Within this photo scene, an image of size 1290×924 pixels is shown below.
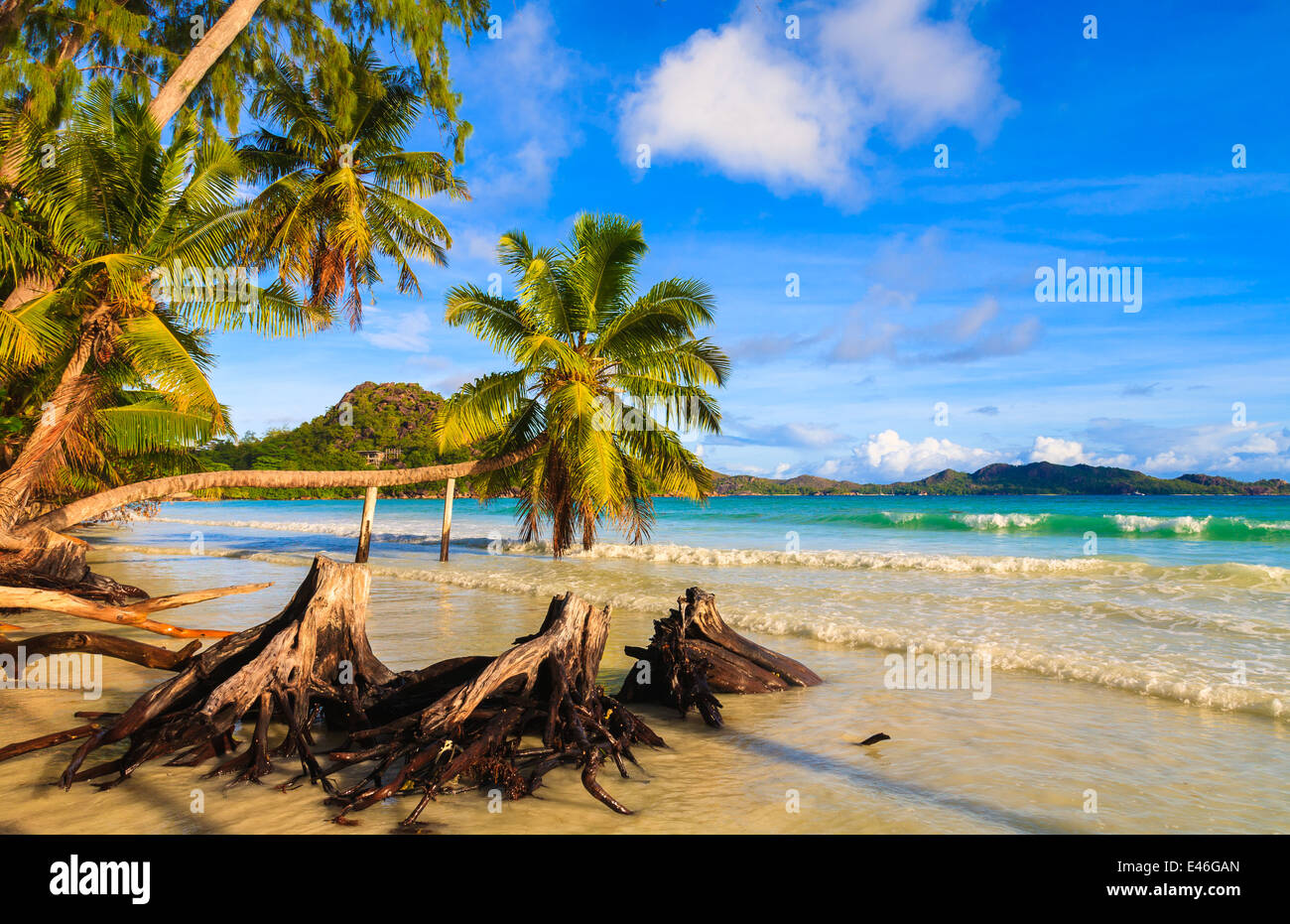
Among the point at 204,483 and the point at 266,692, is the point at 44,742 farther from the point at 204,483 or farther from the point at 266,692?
the point at 204,483

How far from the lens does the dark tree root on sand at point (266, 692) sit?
14.3 feet

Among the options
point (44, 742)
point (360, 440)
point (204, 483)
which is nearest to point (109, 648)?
point (44, 742)

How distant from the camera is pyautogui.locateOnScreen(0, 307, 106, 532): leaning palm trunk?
998 centimetres

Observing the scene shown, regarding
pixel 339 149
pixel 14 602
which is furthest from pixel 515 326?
pixel 14 602

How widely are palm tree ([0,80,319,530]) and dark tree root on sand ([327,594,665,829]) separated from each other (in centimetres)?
758

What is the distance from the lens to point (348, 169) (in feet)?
51.6

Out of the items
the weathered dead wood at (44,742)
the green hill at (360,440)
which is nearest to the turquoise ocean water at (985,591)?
the weathered dead wood at (44,742)

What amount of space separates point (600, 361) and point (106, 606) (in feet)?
29.9

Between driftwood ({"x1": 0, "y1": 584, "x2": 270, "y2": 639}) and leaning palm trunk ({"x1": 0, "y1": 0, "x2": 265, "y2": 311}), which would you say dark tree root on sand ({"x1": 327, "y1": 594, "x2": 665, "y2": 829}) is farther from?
leaning palm trunk ({"x1": 0, "y1": 0, "x2": 265, "y2": 311})

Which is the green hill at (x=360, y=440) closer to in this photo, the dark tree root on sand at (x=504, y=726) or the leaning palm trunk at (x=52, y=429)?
the leaning palm trunk at (x=52, y=429)

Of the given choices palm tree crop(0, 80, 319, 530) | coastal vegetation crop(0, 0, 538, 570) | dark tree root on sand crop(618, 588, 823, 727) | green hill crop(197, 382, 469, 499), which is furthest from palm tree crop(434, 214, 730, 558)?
green hill crop(197, 382, 469, 499)

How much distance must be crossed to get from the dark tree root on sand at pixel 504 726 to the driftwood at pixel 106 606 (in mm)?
3784
